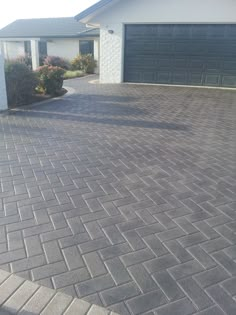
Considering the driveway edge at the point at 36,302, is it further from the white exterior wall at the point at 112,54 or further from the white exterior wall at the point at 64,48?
the white exterior wall at the point at 64,48

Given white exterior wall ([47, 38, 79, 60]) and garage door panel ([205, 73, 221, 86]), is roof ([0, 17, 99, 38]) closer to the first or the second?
white exterior wall ([47, 38, 79, 60])

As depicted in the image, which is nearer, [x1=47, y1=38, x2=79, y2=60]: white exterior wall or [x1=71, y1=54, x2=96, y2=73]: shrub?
[x1=71, y1=54, x2=96, y2=73]: shrub

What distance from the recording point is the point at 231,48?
1303 centimetres

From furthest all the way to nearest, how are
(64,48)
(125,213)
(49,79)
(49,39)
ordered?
(49,39) < (64,48) < (49,79) < (125,213)

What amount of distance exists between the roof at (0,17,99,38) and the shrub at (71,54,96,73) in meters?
1.81

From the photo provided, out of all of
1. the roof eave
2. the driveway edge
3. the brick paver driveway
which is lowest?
the driveway edge

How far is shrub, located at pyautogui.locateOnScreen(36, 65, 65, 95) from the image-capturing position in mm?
11135

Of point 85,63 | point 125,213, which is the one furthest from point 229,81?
point 125,213

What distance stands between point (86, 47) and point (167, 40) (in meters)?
10.9

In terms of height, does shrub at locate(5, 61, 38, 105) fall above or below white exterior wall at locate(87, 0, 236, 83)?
below

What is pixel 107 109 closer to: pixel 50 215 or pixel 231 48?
pixel 50 215

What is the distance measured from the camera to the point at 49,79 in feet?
36.6

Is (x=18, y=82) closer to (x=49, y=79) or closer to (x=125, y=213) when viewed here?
(x=49, y=79)

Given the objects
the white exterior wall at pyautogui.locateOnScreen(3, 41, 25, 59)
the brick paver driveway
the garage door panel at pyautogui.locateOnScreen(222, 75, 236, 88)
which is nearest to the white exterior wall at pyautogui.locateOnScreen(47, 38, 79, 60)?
the white exterior wall at pyautogui.locateOnScreen(3, 41, 25, 59)
